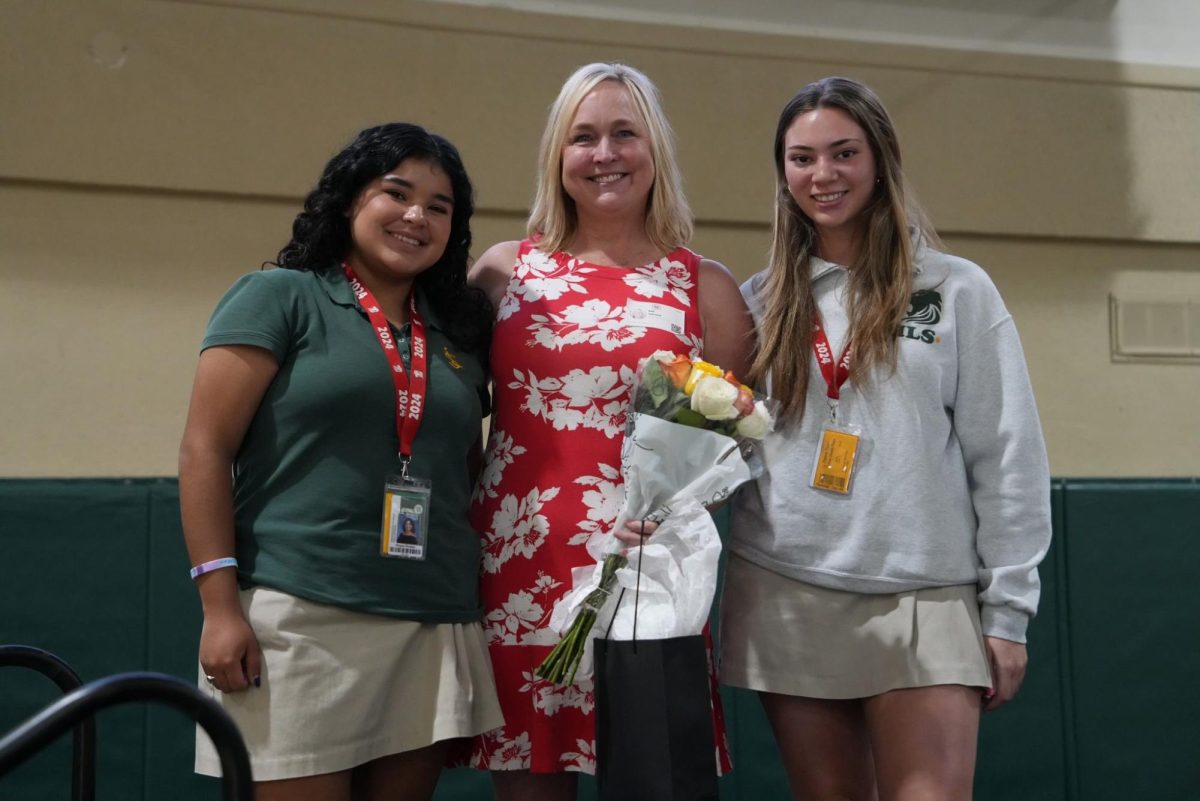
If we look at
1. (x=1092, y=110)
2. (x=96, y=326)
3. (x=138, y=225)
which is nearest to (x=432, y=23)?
(x=138, y=225)

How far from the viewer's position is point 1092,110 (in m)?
5.41

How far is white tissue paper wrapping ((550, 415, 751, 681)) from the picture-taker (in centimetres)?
210

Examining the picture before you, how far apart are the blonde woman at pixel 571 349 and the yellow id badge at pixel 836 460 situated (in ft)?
1.07

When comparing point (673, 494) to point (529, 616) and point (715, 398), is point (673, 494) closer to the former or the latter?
point (715, 398)

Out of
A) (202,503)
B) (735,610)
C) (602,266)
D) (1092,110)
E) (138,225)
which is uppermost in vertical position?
(1092,110)

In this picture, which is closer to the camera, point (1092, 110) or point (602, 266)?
point (602, 266)

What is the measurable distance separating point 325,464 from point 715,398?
703 millimetres

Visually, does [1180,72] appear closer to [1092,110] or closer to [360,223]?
[1092,110]

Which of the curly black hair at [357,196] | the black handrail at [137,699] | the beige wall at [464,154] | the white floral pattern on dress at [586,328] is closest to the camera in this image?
the black handrail at [137,699]

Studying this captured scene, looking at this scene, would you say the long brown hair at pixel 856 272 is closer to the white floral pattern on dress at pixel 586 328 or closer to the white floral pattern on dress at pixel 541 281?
the white floral pattern on dress at pixel 586 328

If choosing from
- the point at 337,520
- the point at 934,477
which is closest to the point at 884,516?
the point at 934,477

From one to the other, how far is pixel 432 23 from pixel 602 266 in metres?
2.70

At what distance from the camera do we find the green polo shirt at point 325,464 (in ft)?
6.64

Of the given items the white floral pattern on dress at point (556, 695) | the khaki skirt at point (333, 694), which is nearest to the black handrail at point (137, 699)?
the khaki skirt at point (333, 694)
